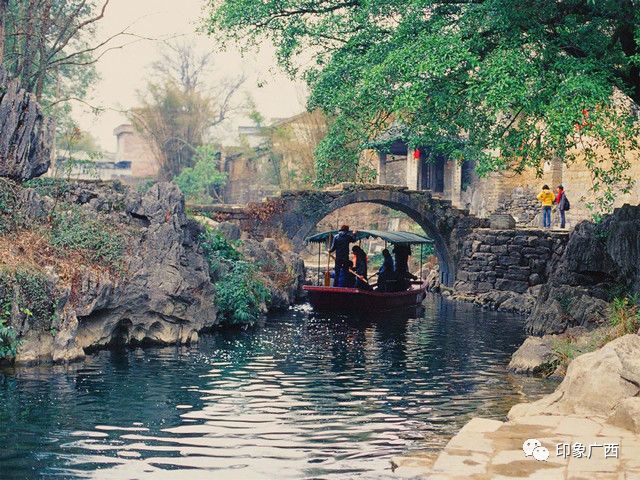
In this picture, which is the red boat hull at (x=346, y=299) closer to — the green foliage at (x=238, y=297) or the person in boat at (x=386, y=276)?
the person in boat at (x=386, y=276)

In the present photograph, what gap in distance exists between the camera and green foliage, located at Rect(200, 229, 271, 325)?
22.0 metres

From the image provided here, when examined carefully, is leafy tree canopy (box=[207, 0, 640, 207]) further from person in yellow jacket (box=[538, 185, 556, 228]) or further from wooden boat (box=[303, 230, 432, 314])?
person in yellow jacket (box=[538, 185, 556, 228])

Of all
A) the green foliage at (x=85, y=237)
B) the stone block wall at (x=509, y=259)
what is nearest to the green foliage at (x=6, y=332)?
the green foliage at (x=85, y=237)

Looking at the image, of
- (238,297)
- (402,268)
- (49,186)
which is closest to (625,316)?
(238,297)

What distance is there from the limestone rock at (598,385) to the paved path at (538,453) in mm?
395

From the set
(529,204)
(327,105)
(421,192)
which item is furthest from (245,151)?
(327,105)

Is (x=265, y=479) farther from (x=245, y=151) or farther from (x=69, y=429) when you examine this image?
(x=245, y=151)

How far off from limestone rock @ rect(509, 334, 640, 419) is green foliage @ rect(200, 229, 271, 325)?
11.2 m

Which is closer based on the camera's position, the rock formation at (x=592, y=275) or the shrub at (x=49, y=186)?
the rock formation at (x=592, y=275)

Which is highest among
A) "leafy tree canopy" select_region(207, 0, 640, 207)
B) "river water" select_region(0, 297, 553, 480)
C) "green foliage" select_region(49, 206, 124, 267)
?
"leafy tree canopy" select_region(207, 0, 640, 207)

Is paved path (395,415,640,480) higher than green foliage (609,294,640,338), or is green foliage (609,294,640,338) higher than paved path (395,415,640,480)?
green foliage (609,294,640,338)

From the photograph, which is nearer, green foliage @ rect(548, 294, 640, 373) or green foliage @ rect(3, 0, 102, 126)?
green foliage @ rect(548, 294, 640, 373)

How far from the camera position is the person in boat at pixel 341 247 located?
86.5 ft

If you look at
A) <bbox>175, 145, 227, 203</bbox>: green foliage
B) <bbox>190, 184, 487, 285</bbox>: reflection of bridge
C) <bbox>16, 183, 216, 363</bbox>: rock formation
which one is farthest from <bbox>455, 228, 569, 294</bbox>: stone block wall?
<bbox>175, 145, 227, 203</bbox>: green foliage
